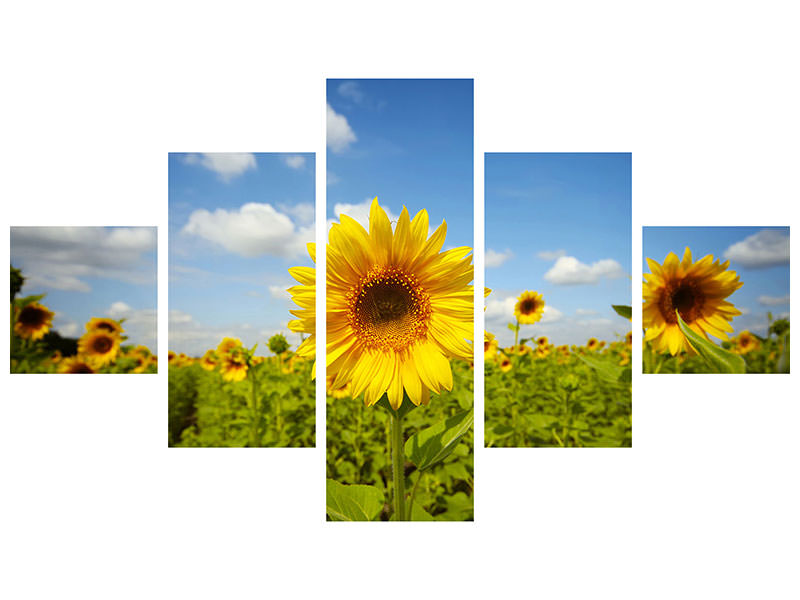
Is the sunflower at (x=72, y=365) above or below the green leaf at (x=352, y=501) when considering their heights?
above

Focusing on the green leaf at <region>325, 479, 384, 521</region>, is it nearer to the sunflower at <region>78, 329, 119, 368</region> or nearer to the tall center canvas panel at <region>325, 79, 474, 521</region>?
the tall center canvas panel at <region>325, 79, 474, 521</region>

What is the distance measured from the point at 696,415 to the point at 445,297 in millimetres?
1433

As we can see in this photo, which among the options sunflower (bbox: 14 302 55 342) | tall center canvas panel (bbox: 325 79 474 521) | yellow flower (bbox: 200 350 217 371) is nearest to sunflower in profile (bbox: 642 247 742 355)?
tall center canvas panel (bbox: 325 79 474 521)

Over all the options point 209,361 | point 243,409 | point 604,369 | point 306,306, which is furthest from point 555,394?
point 209,361

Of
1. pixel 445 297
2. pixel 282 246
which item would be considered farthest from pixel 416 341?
pixel 282 246

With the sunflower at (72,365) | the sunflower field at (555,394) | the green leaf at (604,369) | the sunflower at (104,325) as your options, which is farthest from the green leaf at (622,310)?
the sunflower at (72,365)

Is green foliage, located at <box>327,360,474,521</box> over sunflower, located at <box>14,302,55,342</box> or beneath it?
beneath

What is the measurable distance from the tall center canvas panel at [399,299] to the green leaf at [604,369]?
585 mm

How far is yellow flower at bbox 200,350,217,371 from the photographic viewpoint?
264cm

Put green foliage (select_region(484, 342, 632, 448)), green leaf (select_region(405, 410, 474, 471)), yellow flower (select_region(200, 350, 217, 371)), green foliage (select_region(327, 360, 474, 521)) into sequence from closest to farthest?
green leaf (select_region(405, 410, 474, 471))
green foliage (select_region(327, 360, 474, 521))
yellow flower (select_region(200, 350, 217, 371))
green foliage (select_region(484, 342, 632, 448))

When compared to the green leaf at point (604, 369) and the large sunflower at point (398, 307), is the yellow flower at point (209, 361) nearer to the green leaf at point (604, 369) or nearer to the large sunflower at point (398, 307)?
the large sunflower at point (398, 307)

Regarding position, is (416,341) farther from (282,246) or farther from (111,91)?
(111,91)

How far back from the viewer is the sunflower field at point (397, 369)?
2.41 meters

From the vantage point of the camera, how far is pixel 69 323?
108 inches
